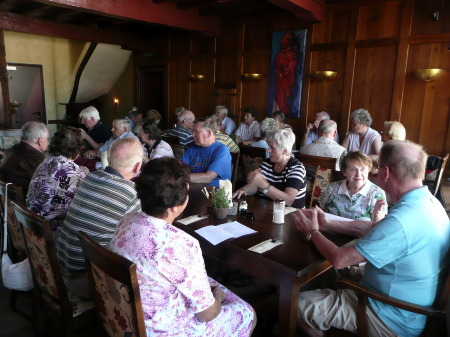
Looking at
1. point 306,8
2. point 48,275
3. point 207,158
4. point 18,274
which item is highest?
point 306,8

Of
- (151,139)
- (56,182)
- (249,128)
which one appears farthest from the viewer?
(249,128)

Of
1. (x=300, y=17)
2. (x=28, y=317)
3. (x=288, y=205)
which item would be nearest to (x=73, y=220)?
(x=28, y=317)

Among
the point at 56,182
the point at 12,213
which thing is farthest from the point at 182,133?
the point at 12,213

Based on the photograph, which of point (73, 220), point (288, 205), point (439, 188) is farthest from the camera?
point (439, 188)

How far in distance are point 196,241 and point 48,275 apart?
0.82m

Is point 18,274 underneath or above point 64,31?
underneath

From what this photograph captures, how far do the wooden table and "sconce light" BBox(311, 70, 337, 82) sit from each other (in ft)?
13.4

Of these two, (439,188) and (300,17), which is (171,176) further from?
(300,17)

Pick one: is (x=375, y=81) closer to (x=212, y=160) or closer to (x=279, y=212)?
(x=212, y=160)

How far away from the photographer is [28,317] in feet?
7.27

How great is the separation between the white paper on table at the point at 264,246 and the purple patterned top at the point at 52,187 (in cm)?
125

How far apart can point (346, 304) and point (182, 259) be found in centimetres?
83

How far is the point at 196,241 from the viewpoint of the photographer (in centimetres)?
128

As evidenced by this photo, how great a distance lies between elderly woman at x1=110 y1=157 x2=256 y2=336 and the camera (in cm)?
119
